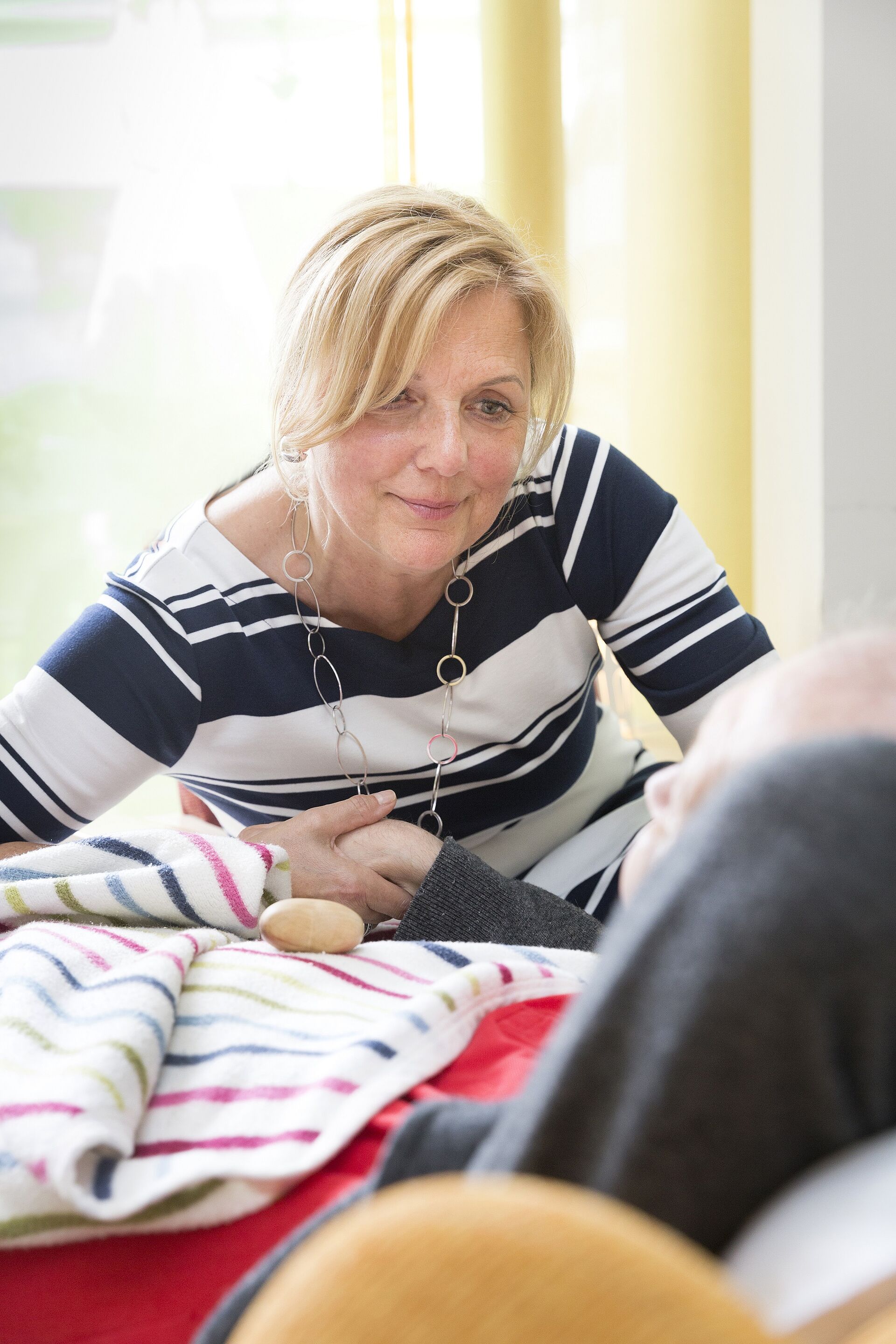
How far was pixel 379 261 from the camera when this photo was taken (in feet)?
3.38

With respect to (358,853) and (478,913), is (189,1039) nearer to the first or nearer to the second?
(478,913)

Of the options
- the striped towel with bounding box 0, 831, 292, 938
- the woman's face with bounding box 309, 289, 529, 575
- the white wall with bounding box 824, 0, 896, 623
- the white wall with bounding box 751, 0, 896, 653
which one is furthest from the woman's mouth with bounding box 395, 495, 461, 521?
the white wall with bounding box 824, 0, 896, 623

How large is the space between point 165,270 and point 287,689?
1906mm

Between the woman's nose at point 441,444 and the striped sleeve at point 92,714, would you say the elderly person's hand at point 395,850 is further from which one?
the woman's nose at point 441,444

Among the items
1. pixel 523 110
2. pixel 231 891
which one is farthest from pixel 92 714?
pixel 523 110

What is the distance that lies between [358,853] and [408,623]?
278 millimetres

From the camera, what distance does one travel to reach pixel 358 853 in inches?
41.6

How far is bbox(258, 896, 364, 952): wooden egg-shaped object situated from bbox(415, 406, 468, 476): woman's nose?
44 centimetres

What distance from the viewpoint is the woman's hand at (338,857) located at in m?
1.01

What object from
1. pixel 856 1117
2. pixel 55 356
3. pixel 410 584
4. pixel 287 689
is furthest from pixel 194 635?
pixel 55 356

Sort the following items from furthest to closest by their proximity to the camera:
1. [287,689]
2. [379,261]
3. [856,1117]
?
[287,689]
[379,261]
[856,1117]

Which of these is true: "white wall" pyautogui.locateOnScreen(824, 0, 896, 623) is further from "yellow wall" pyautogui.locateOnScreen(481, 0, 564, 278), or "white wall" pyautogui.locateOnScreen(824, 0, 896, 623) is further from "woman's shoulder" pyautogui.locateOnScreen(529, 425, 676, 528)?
"yellow wall" pyautogui.locateOnScreen(481, 0, 564, 278)

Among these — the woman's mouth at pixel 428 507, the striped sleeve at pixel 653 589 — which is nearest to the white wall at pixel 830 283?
the striped sleeve at pixel 653 589

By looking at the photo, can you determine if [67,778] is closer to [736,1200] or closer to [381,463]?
[381,463]
